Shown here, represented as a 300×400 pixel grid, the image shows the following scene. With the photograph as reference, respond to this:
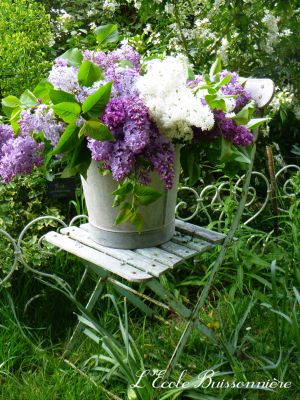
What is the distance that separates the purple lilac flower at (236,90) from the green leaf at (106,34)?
40 centimetres

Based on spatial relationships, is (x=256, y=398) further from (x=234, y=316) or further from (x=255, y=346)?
(x=234, y=316)

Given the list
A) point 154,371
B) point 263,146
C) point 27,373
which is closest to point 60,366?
point 27,373

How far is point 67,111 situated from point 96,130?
101 millimetres

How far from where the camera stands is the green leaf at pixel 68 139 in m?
1.52

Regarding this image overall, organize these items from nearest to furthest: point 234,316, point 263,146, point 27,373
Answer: point 27,373
point 234,316
point 263,146

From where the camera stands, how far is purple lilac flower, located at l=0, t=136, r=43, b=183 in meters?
1.67

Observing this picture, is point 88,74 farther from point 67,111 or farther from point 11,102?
point 11,102

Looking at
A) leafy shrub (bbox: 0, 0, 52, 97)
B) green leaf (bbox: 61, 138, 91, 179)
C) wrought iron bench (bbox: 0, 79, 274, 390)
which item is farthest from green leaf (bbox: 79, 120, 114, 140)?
leafy shrub (bbox: 0, 0, 52, 97)

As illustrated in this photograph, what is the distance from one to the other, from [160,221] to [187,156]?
0.78 ft

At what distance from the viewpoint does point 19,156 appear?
1.67 metres

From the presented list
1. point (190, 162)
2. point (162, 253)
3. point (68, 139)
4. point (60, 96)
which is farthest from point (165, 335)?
point (60, 96)

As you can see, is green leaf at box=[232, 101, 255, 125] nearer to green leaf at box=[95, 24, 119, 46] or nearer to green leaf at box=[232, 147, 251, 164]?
green leaf at box=[232, 147, 251, 164]

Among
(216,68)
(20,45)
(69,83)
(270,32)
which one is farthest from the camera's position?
(270,32)

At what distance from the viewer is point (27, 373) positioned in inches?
86.5
